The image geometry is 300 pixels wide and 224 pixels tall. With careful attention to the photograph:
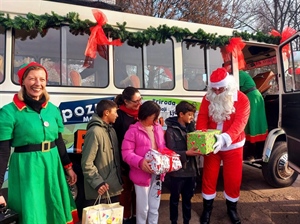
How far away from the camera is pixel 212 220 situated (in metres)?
3.70

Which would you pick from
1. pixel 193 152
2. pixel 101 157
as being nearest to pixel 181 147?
pixel 193 152

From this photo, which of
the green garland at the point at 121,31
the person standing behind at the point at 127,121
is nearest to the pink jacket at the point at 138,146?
the person standing behind at the point at 127,121

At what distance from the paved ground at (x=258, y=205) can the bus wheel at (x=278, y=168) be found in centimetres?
16

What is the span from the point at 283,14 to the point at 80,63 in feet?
63.0

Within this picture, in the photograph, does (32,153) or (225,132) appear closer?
(32,153)

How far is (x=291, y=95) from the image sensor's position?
409 cm

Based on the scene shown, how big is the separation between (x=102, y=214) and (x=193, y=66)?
281 centimetres

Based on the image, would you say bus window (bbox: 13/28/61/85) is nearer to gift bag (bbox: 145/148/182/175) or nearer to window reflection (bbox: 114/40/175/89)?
window reflection (bbox: 114/40/175/89)

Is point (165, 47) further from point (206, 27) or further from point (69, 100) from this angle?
point (69, 100)

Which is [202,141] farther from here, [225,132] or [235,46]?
[235,46]

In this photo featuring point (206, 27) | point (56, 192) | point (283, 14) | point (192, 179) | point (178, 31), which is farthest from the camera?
point (283, 14)

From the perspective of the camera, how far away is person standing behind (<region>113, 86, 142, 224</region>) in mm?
3076

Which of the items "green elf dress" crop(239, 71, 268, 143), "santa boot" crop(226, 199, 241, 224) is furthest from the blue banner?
"green elf dress" crop(239, 71, 268, 143)

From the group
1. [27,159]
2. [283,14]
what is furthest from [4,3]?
[283,14]
